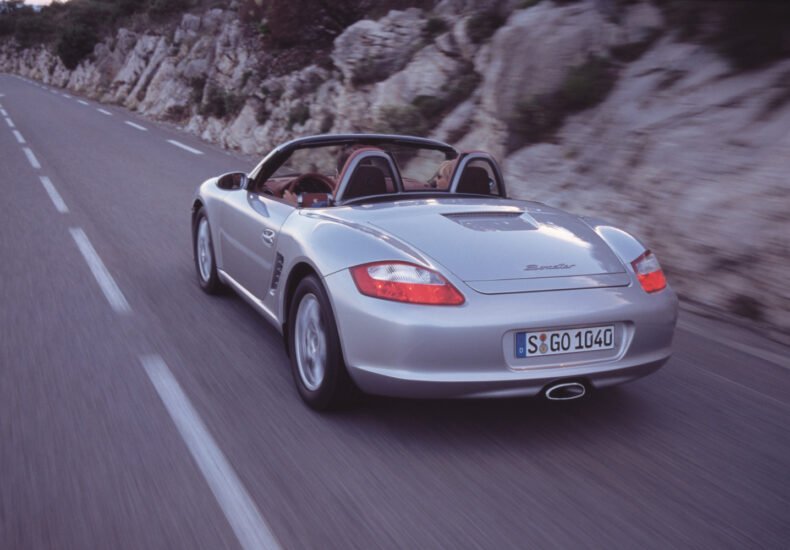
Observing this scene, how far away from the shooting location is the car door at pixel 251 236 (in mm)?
4488

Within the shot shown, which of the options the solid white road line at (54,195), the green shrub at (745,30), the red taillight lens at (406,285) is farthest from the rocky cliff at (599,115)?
the solid white road line at (54,195)

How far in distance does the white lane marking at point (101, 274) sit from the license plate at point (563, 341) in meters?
3.30

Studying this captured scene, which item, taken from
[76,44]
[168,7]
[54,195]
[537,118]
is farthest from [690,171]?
[76,44]

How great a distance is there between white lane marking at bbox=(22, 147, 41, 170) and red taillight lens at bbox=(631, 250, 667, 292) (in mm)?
12159

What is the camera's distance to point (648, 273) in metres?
3.75

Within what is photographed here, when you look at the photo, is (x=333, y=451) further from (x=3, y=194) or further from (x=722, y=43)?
(x=3, y=194)

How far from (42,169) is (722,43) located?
35.2 feet

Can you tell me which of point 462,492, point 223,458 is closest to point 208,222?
point 223,458

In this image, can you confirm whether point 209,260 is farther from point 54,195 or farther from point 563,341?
point 54,195

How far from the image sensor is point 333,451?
3.37 metres

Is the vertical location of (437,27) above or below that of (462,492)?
above

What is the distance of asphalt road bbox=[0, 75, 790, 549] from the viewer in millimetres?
2738

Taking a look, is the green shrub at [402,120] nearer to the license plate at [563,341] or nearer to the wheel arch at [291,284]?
the wheel arch at [291,284]

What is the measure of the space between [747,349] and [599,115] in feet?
16.1
